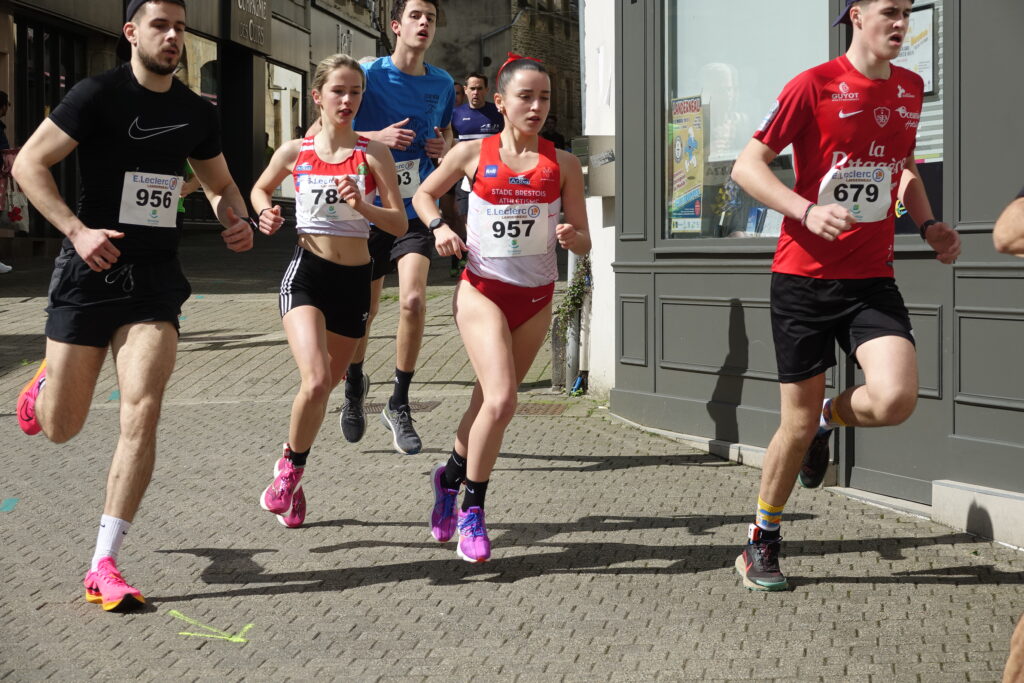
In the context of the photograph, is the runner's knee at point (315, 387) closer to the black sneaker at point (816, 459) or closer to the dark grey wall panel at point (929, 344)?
the black sneaker at point (816, 459)

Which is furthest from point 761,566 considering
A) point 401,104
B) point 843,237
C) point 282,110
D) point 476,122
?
point 282,110

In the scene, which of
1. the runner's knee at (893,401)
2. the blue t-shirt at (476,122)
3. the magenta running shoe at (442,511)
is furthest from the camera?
the blue t-shirt at (476,122)

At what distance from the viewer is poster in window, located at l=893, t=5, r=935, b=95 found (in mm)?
6469

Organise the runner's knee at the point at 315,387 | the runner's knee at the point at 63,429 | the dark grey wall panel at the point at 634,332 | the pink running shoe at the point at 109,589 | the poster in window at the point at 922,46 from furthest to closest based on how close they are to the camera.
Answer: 1. the dark grey wall panel at the point at 634,332
2. the poster in window at the point at 922,46
3. the runner's knee at the point at 315,387
4. the runner's knee at the point at 63,429
5. the pink running shoe at the point at 109,589

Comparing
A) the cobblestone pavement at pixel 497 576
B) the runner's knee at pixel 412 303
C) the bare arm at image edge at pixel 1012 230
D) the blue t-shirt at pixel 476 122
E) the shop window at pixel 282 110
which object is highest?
the shop window at pixel 282 110

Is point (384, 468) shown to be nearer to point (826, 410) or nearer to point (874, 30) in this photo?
point (826, 410)

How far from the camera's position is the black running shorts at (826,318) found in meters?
4.91

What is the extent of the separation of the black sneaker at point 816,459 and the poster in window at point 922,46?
80.9 inches

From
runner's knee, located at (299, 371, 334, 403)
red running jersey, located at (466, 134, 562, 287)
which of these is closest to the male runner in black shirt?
runner's knee, located at (299, 371, 334, 403)

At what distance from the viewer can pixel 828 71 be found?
16.1 ft

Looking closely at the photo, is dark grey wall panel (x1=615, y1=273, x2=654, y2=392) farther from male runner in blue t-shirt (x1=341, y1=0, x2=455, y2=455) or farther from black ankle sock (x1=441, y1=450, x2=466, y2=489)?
black ankle sock (x1=441, y1=450, x2=466, y2=489)

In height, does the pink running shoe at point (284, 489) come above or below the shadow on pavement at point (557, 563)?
above

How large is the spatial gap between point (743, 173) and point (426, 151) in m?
2.80

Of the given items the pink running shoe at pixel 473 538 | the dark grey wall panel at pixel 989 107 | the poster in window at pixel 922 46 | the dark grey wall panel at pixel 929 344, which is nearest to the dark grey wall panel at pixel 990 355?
the dark grey wall panel at pixel 929 344
